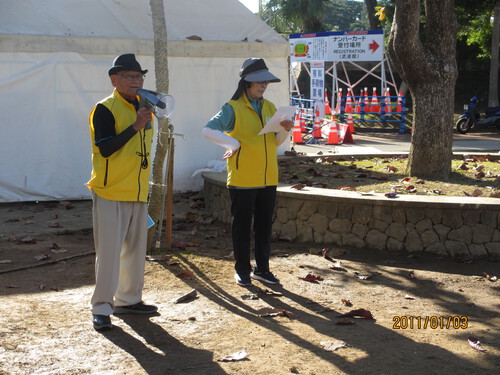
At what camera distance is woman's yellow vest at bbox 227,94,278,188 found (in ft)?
18.9

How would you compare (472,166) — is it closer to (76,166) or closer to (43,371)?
(76,166)

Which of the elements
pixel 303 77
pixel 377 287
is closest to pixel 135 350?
pixel 377 287

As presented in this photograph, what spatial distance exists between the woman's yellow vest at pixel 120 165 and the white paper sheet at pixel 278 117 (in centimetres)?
115

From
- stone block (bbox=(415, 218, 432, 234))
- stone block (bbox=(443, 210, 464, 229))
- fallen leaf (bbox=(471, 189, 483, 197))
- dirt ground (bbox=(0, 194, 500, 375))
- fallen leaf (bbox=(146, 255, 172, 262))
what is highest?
fallen leaf (bbox=(471, 189, 483, 197))

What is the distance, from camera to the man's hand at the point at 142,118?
460 cm

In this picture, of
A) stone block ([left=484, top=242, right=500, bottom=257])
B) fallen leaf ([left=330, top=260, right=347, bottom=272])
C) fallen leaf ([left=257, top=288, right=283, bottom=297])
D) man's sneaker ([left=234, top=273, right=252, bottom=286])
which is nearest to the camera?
fallen leaf ([left=257, top=288, right=283, bottom=297])

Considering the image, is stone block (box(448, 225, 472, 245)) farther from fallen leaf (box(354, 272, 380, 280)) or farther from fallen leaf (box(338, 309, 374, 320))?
fallen leaf (box(338, 309, 374, 320))

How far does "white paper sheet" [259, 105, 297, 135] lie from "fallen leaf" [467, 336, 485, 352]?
216cm

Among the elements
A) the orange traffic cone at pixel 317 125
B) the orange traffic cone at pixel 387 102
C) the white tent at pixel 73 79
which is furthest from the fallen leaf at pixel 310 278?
the orange traffic cone at pixel 387 102

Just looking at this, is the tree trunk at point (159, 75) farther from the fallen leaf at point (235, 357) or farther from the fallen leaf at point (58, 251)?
the fallen leaf at point (235, 357)

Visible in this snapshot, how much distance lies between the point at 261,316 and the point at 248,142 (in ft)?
4.68

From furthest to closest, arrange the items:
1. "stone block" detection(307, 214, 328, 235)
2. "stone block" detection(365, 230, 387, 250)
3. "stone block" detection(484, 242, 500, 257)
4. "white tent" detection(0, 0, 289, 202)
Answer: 1. "white tent" detection(0, 0, 289, 202)
2. "stone block" detection(307, 214, 328, 235)
3. "stone block" detection(365, 230, 387, 250)
4. "stone block" detection(484, 242, 500, 257)

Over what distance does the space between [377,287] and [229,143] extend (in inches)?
68.8

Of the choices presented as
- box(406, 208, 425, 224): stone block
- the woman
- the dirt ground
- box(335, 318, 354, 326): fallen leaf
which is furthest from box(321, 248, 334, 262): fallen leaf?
box(335, 318, 354, 326): fallen leaf
